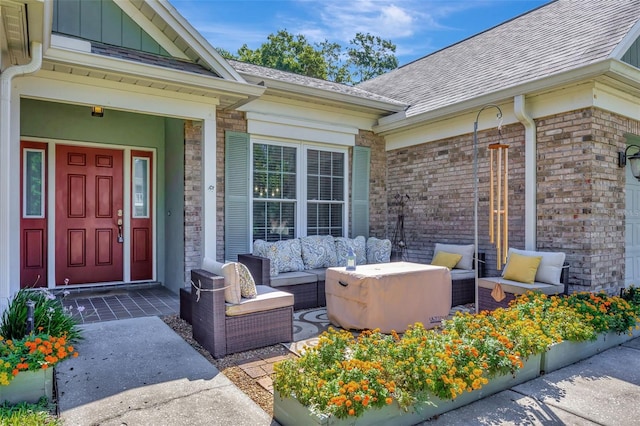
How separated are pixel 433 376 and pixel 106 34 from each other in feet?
17.1

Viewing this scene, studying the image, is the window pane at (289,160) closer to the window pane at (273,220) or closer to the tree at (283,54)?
the window pane at (273,220)

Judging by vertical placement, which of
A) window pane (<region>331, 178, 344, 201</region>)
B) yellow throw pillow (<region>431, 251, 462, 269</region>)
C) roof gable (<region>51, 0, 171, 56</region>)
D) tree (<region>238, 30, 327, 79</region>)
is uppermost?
tree (<region>238, 30, 327, 79</region>)

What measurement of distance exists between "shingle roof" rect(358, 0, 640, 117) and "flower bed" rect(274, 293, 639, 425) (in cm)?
333

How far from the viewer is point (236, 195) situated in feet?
20.3

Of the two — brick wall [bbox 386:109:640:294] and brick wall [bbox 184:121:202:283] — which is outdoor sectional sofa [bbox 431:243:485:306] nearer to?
brick wall [bbox 386:109:640:294]

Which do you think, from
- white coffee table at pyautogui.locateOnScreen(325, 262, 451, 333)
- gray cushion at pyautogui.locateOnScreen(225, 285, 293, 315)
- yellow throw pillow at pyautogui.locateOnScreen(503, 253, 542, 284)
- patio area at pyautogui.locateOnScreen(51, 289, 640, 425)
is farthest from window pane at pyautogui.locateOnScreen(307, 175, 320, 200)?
patio area at pyautogui.locateOnScreen(51, 289, 640, 425)

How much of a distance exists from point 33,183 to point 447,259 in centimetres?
624

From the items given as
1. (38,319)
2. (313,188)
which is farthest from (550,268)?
(38,319)

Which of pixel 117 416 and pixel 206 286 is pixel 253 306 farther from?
pixel 117 416

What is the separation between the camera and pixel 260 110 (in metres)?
6.41

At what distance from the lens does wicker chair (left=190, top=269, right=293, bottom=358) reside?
12.4 feet

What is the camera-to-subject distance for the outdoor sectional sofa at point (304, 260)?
5.31 m

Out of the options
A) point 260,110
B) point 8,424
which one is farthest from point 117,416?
point 260,110

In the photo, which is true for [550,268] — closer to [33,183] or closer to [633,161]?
[633,161]
